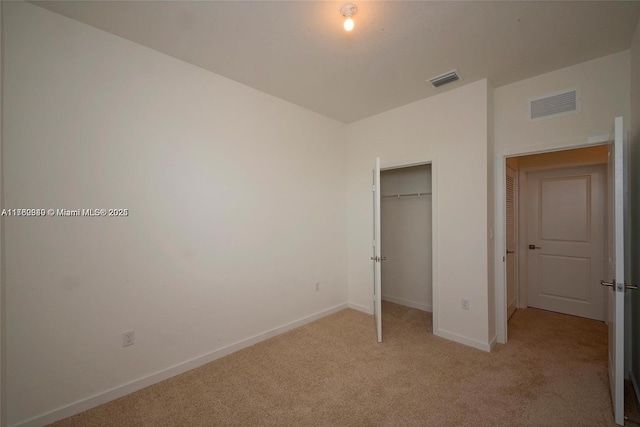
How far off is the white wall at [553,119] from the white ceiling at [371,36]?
119 mm

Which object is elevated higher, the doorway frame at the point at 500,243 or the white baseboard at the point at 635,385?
the doorway frame at the point at 500,243

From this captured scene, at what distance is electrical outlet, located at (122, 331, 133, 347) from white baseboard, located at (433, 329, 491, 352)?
9.84ft

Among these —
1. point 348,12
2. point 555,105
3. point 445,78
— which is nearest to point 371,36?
point 348,12

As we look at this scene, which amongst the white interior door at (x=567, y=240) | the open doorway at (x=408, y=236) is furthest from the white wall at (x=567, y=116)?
the white interior door at (x=567, y=240)

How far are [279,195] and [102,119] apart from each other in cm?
172

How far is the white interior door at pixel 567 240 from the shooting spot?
345 centimetres

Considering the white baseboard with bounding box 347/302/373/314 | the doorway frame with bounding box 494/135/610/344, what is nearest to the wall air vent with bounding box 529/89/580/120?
the doorway frame with bounding box 494/135/610/344

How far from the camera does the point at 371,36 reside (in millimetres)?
2084

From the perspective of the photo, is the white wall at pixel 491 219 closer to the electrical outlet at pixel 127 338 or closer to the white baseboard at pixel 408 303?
the white baseboard at pixel 408 303

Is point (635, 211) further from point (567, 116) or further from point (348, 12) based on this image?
point (348, 12)

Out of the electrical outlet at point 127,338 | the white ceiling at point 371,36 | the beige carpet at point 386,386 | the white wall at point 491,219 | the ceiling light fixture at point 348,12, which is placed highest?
the white ceiling at point 371,36

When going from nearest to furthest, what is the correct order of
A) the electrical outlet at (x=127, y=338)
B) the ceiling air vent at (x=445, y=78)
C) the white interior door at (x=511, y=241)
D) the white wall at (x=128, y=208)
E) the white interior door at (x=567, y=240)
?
the white wall at (x=128, y=208) → the electrical outlet at (x=127, y=338) → the ceiling air vent at (x=445, y=78) → the white interior door at (x=567, y=240) → the white interior door at (x=511, y=241)

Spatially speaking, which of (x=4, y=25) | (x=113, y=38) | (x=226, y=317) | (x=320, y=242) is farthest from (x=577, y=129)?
(x=4, y=25)

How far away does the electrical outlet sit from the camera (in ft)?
6.88
